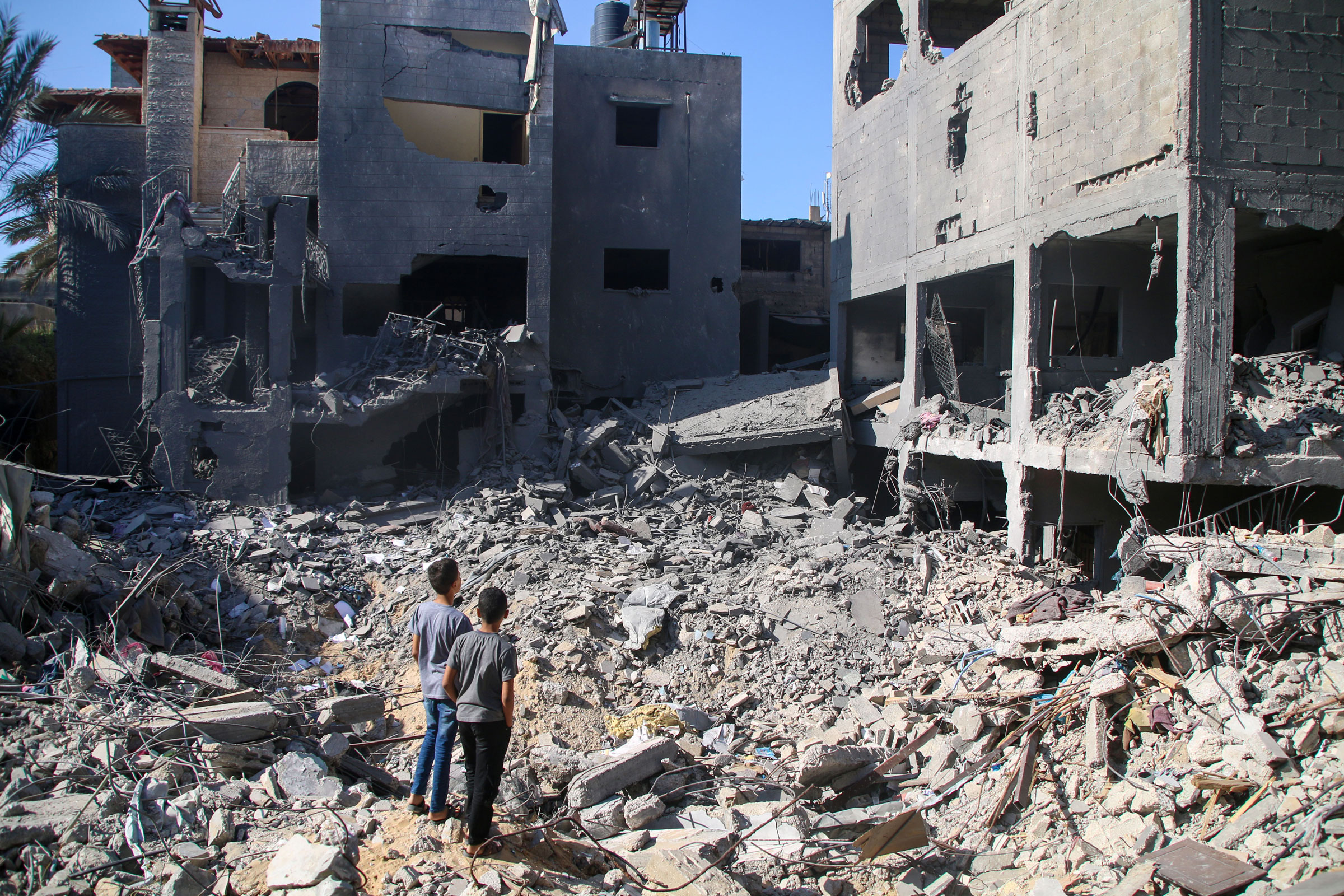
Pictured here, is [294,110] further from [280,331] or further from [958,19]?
[958,19]

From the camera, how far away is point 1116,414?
30.3 ft

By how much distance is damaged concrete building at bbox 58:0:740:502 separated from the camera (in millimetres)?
13297

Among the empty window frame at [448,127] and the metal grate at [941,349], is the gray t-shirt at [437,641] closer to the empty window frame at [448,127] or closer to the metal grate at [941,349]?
the metal grate at [941,349]

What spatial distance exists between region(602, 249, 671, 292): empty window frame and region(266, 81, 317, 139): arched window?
313 inches

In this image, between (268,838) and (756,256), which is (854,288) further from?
(268,838)

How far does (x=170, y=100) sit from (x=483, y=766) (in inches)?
702

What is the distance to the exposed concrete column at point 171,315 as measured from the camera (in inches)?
514

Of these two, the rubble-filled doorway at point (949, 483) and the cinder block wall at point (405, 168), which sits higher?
the cinder block wall at point (405, 168)

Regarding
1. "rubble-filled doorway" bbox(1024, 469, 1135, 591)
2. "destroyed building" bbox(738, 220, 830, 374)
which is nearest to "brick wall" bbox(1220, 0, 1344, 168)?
"rubble-filled doorway" bbox(1024, 469, 1135, 591)

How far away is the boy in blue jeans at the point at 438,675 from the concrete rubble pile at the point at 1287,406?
7781 mm

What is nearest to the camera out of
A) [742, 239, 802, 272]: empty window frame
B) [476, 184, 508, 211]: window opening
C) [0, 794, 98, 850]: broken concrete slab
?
[0, 794, 98, 850]: broken concrete slab

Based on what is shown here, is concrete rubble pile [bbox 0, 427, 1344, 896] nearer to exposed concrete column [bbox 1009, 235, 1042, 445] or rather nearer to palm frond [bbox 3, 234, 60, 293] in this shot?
exposed concrete column [bbox 1009, 235, 1042, 445]

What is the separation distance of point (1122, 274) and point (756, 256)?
485 inches

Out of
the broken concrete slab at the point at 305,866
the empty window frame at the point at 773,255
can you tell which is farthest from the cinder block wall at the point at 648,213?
the broken concrete slab at the point at 305,866
